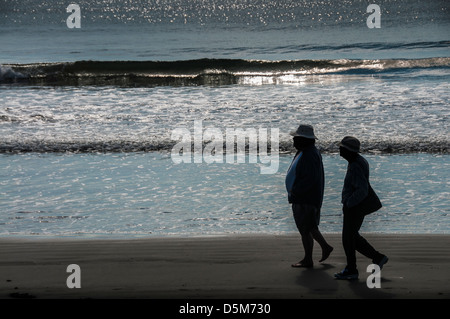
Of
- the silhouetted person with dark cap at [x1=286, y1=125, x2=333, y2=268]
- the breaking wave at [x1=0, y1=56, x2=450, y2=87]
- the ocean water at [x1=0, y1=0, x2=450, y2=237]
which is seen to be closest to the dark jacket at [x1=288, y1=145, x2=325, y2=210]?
the silhouetted person with dark cap at [x1=286, y1=125, x2=333, y2=268]

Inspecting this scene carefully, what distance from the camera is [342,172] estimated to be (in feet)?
35.6

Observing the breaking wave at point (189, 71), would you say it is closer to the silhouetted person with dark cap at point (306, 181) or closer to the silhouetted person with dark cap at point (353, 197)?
the silhouetted person with dark cap at point (306, 181)

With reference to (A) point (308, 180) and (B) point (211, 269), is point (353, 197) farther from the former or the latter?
(B) point (211, 269)

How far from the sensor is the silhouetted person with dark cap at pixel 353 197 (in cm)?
566

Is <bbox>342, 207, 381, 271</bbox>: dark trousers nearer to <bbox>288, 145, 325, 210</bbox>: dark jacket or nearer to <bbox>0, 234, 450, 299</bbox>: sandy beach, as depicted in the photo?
<bbox>0, 234, 450, 299</bbox>: sandy beach

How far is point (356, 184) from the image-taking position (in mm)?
5648

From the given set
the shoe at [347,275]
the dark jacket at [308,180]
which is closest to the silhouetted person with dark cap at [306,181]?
the dark jacket at [308,180]

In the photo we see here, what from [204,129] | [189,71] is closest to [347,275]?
[204,129]

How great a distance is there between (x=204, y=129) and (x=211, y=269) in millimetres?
9389

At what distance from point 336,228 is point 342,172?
2910mm

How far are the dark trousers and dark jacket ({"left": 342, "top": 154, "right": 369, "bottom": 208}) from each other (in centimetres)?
11

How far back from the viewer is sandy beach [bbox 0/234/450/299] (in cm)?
562

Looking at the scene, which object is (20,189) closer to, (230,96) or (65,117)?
(65,117)

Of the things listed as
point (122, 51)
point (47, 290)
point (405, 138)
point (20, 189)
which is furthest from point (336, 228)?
point (122, 51)
